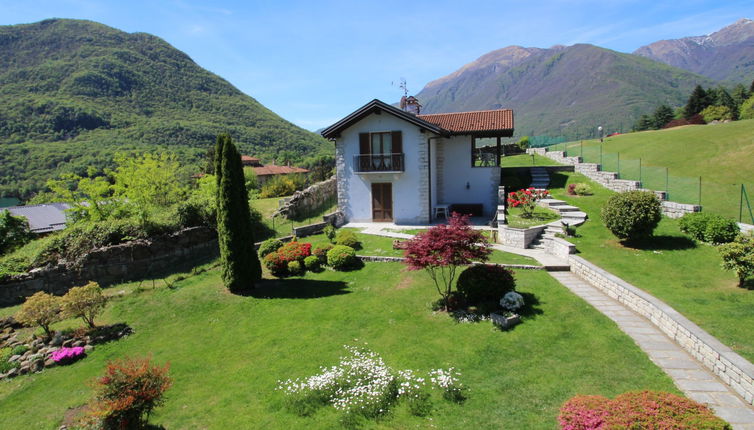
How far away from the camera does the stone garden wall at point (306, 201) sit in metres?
24.0

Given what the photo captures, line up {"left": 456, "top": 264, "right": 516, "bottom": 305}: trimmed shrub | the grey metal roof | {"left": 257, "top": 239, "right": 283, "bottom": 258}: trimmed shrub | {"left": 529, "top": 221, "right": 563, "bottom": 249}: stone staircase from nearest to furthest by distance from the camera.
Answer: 1. {"left": 456, "top": 264, "right": 516, "bottom": 305}: trimmed shrub
2. {"left": 529, "top": 221, "right": 563, "bottom": 249}: stone staircase
3. {"left": 257, "top": 239, "right": 283, "bottom": 258}: trimmed shrub
4. the grey metal roof

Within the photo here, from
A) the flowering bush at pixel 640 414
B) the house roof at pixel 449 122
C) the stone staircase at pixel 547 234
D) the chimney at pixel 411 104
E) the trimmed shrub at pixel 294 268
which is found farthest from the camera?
the chimney at pixel 411 104

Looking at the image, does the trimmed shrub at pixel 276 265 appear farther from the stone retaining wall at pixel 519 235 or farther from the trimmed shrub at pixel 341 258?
the stone retaining wall at pixel 519 235

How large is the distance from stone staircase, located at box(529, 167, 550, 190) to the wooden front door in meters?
10.1

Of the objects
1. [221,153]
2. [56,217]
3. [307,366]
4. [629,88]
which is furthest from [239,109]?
[629,88]

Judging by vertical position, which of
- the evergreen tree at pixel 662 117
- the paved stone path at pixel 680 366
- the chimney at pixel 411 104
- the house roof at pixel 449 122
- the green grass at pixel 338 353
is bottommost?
the green grass at pixel 338 353

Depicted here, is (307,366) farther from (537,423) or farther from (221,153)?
(221,153)

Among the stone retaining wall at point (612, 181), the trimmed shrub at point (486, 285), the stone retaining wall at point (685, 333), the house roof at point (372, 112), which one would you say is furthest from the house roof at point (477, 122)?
the trimmed shrub at point (486, 285)

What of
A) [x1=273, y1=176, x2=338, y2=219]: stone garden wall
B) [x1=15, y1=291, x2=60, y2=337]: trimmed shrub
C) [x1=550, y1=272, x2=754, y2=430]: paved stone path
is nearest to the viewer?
[x1=550, y1=272, x2=754, y2=430]: paved stone path

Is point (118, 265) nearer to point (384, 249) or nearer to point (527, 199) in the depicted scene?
point (384, 249)

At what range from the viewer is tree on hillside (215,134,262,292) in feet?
45.8

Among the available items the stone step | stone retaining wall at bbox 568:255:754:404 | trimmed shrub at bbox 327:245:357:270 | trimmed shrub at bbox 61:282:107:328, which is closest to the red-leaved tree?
stone retaining wall at bbox 568:255:754:404

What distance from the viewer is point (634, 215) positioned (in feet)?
44.1

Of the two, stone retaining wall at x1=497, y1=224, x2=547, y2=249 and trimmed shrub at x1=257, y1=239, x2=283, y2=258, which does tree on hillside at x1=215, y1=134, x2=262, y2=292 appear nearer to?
trimmed shrub at x1=257, y1=239, x2=283, y2=258
